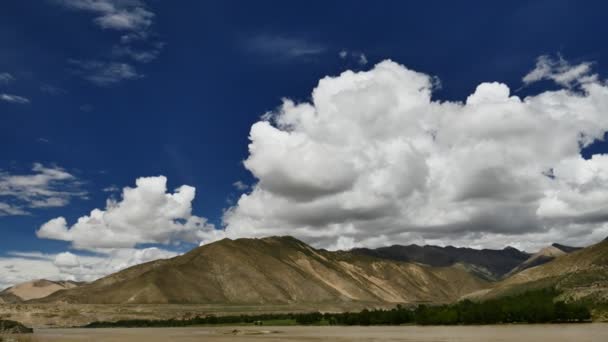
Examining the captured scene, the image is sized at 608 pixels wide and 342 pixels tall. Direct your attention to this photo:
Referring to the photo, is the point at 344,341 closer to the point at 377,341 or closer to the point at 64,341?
the point at 377,341

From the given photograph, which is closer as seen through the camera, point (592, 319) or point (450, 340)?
point (450, 340)

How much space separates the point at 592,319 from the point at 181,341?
122 metres

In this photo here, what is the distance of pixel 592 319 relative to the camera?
18638 cm

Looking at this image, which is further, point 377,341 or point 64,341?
point 64,341

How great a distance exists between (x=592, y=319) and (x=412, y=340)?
9463cm

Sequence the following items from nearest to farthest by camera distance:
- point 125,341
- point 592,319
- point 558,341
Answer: point 558,341 < point 125,341 < point 592,319

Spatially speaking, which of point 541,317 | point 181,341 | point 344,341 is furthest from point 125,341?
point 541,317

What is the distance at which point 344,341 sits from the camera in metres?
122

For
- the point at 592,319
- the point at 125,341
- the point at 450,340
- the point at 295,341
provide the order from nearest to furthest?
the point at 450,340
the point at 295,341
the point at 125,341
the point at 592,319

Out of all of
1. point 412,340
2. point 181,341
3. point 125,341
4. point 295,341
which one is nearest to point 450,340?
point 412,340

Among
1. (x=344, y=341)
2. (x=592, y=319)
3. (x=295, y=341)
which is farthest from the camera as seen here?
(x=592, y=319)

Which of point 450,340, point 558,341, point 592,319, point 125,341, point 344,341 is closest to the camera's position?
point 558,341

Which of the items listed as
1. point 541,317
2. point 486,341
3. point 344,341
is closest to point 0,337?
point 344,341

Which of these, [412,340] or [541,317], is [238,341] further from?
[541,317]
